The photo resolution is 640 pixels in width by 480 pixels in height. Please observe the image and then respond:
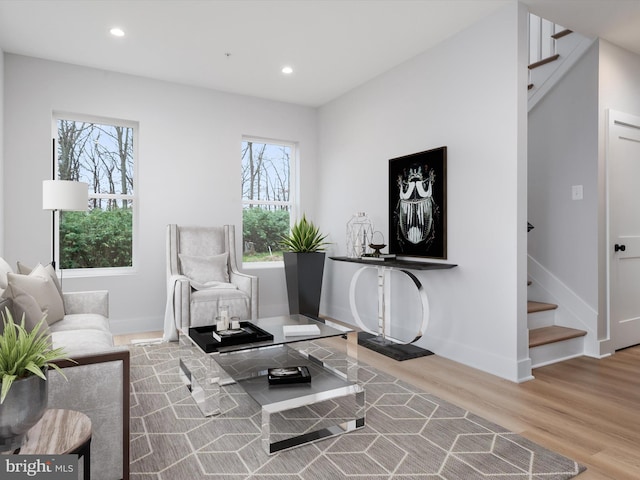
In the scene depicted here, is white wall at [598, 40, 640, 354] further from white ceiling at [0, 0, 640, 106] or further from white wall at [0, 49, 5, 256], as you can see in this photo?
white wall at [0, 49, 5, 256]

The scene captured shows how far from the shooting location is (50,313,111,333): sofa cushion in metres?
2.62

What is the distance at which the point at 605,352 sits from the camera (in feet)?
11.9

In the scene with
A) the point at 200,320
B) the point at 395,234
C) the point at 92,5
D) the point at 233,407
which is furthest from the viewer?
the point at 395,234

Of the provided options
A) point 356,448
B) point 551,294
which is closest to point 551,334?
point 551,294

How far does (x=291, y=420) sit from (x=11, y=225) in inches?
132

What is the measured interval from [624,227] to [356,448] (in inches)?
129

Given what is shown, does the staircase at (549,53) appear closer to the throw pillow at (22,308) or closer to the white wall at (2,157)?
the throw pillow at (22,308)

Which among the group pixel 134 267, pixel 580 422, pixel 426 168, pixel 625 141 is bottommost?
pixel 580 422

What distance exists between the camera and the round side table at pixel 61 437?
1138mm

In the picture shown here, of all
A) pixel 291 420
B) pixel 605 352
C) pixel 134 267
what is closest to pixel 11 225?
pixel 134 267

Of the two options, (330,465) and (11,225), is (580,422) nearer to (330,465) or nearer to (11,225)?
(330,465)

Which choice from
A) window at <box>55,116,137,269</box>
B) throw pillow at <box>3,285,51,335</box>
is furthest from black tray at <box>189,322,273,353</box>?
window at <box>55,116,137,269</box>

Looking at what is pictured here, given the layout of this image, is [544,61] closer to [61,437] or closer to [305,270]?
[305,270]

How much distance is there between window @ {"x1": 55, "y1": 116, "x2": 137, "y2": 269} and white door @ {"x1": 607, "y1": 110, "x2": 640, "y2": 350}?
471 cm
